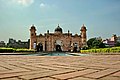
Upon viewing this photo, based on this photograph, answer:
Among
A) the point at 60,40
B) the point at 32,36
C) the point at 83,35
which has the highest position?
the point at 83,35

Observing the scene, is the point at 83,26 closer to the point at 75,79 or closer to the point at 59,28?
the point at 59,28

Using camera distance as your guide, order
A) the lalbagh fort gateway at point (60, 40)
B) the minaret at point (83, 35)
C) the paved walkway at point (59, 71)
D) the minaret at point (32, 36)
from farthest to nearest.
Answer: the lalbagh fort gateway at point (60, 40) → the minaret at point (83, 35) → the minaret at point (32, 36) → the paved walkway at point (59, 71)

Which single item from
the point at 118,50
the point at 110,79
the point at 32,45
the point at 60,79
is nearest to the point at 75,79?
the point at 60,79

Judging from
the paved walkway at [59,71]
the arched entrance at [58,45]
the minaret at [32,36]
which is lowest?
the paved walkway at [59,71]

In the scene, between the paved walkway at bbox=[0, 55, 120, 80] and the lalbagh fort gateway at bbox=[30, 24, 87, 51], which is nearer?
the paved walkway at bbox=[0, 55, 120, 80]

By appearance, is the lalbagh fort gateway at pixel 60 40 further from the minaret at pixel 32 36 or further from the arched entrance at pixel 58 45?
the minaret at pixel 32 36

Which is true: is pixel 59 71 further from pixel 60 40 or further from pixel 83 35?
pixel 60 40

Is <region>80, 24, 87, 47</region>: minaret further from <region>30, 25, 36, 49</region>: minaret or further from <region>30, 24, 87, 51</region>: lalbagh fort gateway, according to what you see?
<region>30, 25, 36, 49</region>: minaret

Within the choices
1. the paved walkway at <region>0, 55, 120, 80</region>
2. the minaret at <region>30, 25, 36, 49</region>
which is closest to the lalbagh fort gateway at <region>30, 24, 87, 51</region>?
the minaret at <region>30, 25, 36, 49</region>

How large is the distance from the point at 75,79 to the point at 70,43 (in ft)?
146

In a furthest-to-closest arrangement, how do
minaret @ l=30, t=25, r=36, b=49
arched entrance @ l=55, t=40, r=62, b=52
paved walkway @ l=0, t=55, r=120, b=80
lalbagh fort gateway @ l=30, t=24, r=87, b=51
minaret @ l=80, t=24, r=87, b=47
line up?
arched entrance @ l=55, t=40, r=62, b=52 → lalbagh fort gateway @ l=30, t=24, r=87, b=51 → minaret @ l=80, t=24, r=87, b=47 → minaret @ l=30, t=25, r=36, b=49 → paved walkway @ l=0, t=55, r=120, b=80

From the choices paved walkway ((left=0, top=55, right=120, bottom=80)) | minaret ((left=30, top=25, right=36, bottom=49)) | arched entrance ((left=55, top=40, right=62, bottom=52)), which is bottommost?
paved walkway ((left=0, top=55, right=120, bottom=80))

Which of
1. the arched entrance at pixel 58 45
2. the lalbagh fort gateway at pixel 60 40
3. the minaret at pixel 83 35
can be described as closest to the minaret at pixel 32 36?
the lalbagh fort gateway at pixel 60 40

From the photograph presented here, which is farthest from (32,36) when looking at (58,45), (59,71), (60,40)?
(59,71)
